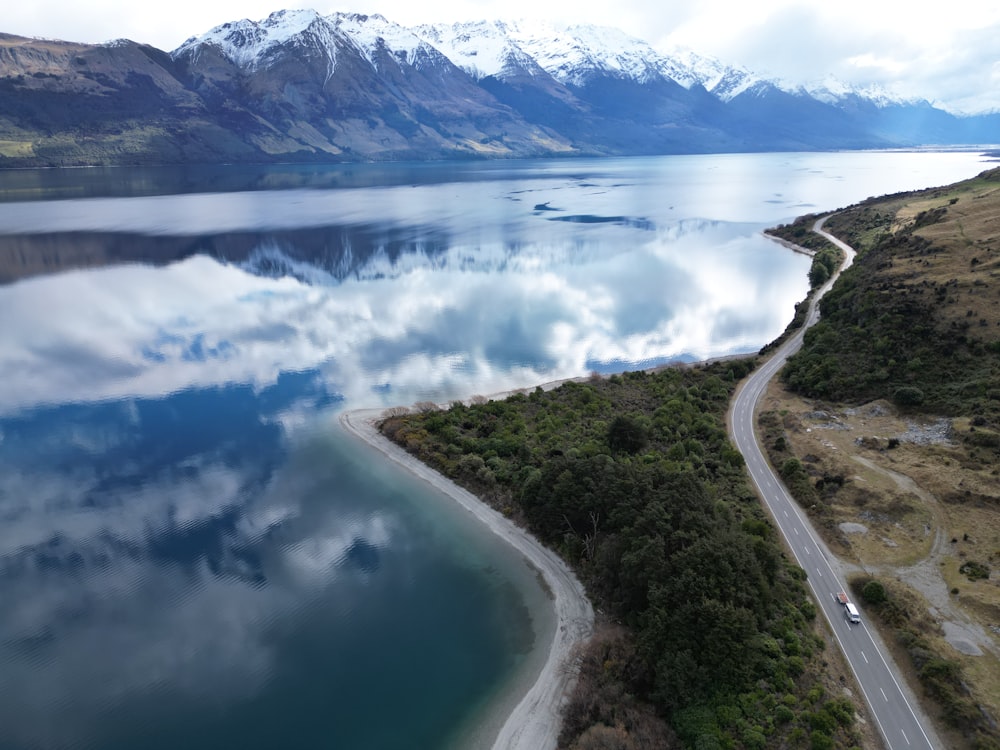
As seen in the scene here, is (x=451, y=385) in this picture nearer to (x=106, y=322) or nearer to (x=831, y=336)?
(x=831, y=336)

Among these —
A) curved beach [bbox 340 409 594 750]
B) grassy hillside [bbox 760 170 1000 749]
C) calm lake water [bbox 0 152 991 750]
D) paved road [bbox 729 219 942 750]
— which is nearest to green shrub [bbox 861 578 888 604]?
grassy hillside [bbox 760 170 1000 749]

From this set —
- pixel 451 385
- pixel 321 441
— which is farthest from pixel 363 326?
pixel 321 441

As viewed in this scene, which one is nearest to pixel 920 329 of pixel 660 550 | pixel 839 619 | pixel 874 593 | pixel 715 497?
pixel 715 497

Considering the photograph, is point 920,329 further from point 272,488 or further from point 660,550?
point 272,488

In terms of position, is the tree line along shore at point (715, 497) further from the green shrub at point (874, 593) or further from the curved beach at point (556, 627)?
the curved beach at point (556, 627)

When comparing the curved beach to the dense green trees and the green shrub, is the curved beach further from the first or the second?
the green shrub

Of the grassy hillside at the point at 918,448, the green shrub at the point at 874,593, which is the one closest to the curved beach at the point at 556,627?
the green shrub at the point at 874,593

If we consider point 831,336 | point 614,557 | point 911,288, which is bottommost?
→ point 614,557
